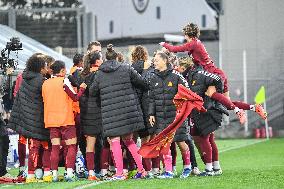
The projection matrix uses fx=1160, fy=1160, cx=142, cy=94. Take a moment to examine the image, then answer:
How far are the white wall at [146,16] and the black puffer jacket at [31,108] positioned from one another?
32.5 m

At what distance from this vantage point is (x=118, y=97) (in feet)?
53.2

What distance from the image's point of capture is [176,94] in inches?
640

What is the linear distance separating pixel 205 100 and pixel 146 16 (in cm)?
3700

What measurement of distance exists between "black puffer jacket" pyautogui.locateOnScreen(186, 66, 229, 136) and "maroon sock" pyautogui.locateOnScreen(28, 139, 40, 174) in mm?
2320

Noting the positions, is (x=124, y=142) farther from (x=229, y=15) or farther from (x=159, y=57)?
(x=229, y=15)

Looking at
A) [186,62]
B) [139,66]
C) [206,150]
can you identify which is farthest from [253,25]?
[206,150]

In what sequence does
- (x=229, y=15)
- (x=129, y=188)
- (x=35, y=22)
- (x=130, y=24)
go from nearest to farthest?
1. (x=129, y=188)
2. (x=35, y=22)
3. (x=229, y=15)
4. (x=130, y=24)

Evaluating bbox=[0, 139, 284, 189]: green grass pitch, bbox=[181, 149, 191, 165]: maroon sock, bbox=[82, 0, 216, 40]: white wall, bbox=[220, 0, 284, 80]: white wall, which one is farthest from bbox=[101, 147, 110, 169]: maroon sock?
bbox=[82, 0, 216, 40]: white wall

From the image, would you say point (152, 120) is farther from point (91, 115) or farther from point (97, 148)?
point (97, 148)

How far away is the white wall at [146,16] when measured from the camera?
50.2 m

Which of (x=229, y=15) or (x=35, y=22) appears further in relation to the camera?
(x=229, y=15)

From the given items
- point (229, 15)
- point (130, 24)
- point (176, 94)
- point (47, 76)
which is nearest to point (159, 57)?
point (176, 94)

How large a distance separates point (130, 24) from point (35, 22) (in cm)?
1778

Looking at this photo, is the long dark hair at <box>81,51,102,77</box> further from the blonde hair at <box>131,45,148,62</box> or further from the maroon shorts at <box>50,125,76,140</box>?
the maroon shorts at <box>50,125,76,140</box>
